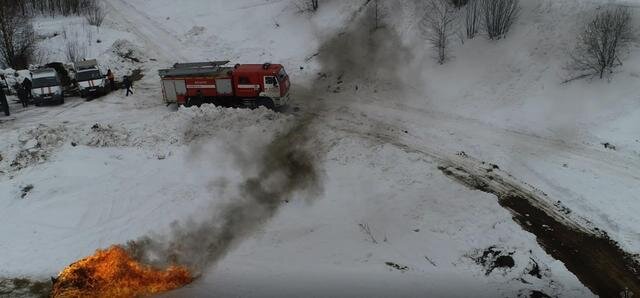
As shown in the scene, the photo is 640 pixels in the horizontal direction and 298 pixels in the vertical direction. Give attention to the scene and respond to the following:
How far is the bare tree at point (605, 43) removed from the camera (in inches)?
1008

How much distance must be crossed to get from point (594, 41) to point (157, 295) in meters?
22.8

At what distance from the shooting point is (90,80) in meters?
32.5

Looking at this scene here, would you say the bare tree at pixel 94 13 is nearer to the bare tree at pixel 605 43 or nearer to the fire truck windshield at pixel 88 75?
the fire truck windshield at pixel 88 75

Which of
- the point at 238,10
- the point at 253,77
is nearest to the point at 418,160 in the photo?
the point at 253,77

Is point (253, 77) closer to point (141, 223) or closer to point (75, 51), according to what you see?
point (141, 223)

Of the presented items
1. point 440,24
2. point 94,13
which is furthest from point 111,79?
point 440,24

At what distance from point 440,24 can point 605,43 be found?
9748 millimetres

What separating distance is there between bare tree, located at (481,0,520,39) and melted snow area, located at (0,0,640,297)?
1.75 feet

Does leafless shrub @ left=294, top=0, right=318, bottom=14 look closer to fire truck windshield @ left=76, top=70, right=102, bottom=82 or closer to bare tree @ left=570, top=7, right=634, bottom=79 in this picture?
fire truck windshield @ left=76, top=70, right=102, bottom=82

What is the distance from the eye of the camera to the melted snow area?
61.4 ft

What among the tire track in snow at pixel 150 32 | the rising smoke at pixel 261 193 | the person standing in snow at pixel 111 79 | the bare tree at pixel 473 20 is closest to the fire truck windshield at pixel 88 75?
the person standing in snow at pixel 111 79

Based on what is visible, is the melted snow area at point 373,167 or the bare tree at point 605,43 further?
the bare tree at point 605,43

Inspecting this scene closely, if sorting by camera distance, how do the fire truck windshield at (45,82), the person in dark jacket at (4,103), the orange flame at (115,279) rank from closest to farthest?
the orange flame at (115,279) < the person in dark jacket at (4,103) < the fire truck windshield at (45,82)

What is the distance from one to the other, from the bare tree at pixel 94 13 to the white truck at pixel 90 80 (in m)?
10.4
